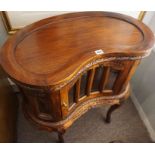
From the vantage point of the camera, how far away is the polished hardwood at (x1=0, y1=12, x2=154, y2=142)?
2.04ft

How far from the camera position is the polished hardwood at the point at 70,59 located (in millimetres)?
622

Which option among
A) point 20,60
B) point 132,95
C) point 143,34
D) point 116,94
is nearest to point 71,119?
point 116,94

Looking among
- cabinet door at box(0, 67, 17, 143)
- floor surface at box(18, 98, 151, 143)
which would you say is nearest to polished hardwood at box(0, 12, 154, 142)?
cabinet door at box(0, 67, 17, 143)

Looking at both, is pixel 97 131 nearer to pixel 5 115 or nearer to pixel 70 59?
pixel 5 115

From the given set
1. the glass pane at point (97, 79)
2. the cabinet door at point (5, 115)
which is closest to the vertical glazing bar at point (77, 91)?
the glass pane at point (97, 79)

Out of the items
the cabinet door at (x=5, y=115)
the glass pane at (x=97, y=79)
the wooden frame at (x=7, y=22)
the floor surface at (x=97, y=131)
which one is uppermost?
the wooden frame at (x=7, y=22)

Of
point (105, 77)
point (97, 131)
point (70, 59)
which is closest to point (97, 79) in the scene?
point (105, 77)

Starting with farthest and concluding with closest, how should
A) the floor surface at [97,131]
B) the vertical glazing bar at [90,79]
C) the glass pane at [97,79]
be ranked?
the floor surface at [97,131], the glass pane at [97,79], the vertical glazing bar at [90,79]

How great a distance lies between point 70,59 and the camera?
66cm

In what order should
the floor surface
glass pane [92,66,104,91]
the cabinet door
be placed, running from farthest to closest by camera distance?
the floor surface
the cabinet door
glass pane [92,66,104,91]

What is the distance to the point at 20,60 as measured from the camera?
0.66m

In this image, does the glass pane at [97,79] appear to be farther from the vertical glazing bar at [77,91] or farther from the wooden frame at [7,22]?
the wooden frame at [7,22]

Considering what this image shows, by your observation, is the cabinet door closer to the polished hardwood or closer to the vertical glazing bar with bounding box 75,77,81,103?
the polished hardwood
